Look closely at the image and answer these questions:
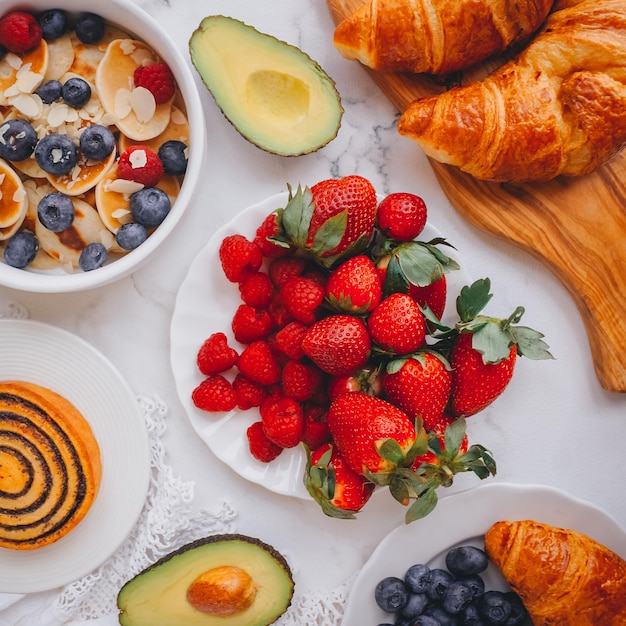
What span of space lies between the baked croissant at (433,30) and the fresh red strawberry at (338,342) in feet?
1.51

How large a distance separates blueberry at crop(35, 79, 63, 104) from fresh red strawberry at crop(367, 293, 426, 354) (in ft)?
2.21

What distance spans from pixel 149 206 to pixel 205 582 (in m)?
0.68

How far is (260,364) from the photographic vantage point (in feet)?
4.03

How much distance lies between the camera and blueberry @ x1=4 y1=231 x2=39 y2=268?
47.9 inches

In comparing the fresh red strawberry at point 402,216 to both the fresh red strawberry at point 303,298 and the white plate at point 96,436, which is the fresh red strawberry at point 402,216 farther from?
the white plate at point 96,436

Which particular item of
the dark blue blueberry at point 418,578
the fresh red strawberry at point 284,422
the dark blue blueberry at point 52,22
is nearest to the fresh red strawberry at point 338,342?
the fresh red strawberry at point 284,422

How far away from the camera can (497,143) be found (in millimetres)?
1153

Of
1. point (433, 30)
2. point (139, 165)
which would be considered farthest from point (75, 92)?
point (433, 30)

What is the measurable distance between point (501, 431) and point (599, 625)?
386mm

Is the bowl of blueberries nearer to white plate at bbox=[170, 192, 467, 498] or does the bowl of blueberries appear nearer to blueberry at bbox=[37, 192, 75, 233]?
blueberry at bbox=[37, 192, 75, 233]

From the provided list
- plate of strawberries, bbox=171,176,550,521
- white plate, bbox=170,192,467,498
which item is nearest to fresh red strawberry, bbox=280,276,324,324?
plate of strawberries, bbox=171,176,550,521

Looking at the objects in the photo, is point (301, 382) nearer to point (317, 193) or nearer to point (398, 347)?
point (398, 347)

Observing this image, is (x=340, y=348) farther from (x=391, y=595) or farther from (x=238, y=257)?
(x=391, y=595)

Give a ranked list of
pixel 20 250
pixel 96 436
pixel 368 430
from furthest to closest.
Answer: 1. pixel 96 436
2. pixel 20 250
3. pixel 368 430
